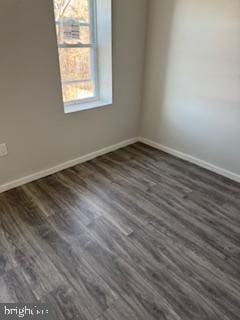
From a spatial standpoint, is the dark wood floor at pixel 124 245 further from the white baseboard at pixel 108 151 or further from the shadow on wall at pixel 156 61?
the shadow on wall at pixel 156 61

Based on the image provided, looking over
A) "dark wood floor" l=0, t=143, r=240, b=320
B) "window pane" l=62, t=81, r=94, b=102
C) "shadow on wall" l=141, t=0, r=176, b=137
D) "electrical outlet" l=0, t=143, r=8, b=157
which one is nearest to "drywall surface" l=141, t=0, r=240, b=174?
"shadow on wall" l=141, t=0, r=176, b=137

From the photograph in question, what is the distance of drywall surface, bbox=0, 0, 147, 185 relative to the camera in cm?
206

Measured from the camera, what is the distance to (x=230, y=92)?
239cm

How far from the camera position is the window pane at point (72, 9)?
241 cm

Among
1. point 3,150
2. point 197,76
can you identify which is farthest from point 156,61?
point 3,150

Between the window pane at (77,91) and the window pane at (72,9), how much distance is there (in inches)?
26.8

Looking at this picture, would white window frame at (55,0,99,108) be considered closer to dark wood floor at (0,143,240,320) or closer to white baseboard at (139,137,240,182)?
dark wood floor at (0,143,240,320)

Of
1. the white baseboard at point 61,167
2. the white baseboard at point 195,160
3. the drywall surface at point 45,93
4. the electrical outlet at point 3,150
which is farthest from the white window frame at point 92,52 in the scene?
the white baseboard at point 195,160

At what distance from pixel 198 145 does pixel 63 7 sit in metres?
2.12

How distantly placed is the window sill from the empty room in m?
0.01

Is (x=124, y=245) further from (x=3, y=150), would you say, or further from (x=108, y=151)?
(x=108, y=151)

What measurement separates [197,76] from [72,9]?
1.53 m

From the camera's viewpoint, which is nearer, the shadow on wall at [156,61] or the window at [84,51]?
the window at [84,51]

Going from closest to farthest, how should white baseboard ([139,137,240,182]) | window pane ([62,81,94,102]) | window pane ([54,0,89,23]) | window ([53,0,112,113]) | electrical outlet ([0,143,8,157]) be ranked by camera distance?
electrical outlet ([0,143,8,157]), window pane ([54,0,89,23]), window ([53,0,112,113]), white baseboard ([139,137,240,182]), window pane ([62,81,94,102])
